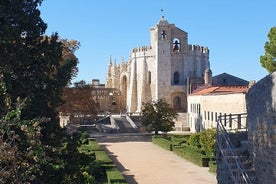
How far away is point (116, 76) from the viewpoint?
72.7 meters

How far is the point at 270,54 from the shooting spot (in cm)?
3117

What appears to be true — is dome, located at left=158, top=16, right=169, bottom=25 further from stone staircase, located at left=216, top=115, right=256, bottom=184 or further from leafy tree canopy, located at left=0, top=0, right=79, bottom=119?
leafy tree canopy, located at left=0, top=0, right=79, bottom=119

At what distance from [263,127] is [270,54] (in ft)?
74.2

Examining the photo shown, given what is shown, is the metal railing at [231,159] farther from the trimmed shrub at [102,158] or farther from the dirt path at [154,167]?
the trimmed shrub at [102,158]

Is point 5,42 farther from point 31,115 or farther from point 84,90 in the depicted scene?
point 84,90

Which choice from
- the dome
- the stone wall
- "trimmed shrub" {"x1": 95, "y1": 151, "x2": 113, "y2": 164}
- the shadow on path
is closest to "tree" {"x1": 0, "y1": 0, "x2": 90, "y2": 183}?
the stone wall

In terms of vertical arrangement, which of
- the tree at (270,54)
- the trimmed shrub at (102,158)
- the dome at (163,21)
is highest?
the dome at (163,21)

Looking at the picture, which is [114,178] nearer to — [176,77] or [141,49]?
[176,77]

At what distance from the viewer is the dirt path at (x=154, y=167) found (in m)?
18.0

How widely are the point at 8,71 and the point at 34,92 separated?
981mm

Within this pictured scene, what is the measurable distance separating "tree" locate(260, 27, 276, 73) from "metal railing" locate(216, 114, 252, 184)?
19159 mm

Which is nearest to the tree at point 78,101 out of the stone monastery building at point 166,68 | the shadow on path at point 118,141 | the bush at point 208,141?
the shadow on path at point 118,141

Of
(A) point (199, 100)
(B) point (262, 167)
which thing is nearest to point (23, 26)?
(B) point (262, 167)

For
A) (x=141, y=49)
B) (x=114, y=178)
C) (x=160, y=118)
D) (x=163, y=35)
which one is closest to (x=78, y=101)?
(x=160, y=118)
